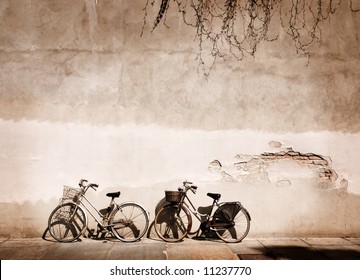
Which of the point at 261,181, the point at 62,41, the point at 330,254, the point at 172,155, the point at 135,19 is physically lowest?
the point at 330,254

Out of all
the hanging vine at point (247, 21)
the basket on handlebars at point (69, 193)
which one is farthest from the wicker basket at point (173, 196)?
the hanging vine at point (247, 21)

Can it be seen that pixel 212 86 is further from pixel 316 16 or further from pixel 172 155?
pixel 316 16

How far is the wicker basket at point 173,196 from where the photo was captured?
5926 mm

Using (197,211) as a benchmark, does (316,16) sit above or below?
above

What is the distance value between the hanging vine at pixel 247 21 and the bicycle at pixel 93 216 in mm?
3164

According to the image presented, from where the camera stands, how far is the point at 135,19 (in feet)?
21.2

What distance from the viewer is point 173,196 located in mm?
5934

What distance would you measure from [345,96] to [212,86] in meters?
2.50

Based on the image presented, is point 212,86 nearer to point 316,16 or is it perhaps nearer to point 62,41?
point 316,16

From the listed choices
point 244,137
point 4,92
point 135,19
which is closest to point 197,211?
point 244,137

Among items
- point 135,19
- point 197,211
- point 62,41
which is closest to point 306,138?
point 197,211

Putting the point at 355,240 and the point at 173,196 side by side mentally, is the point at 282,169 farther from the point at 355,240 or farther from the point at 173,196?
the point at 173,196

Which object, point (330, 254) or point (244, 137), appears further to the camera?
point (244, 137)

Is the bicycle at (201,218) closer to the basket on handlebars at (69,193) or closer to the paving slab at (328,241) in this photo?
the paving slab at (328,241)
